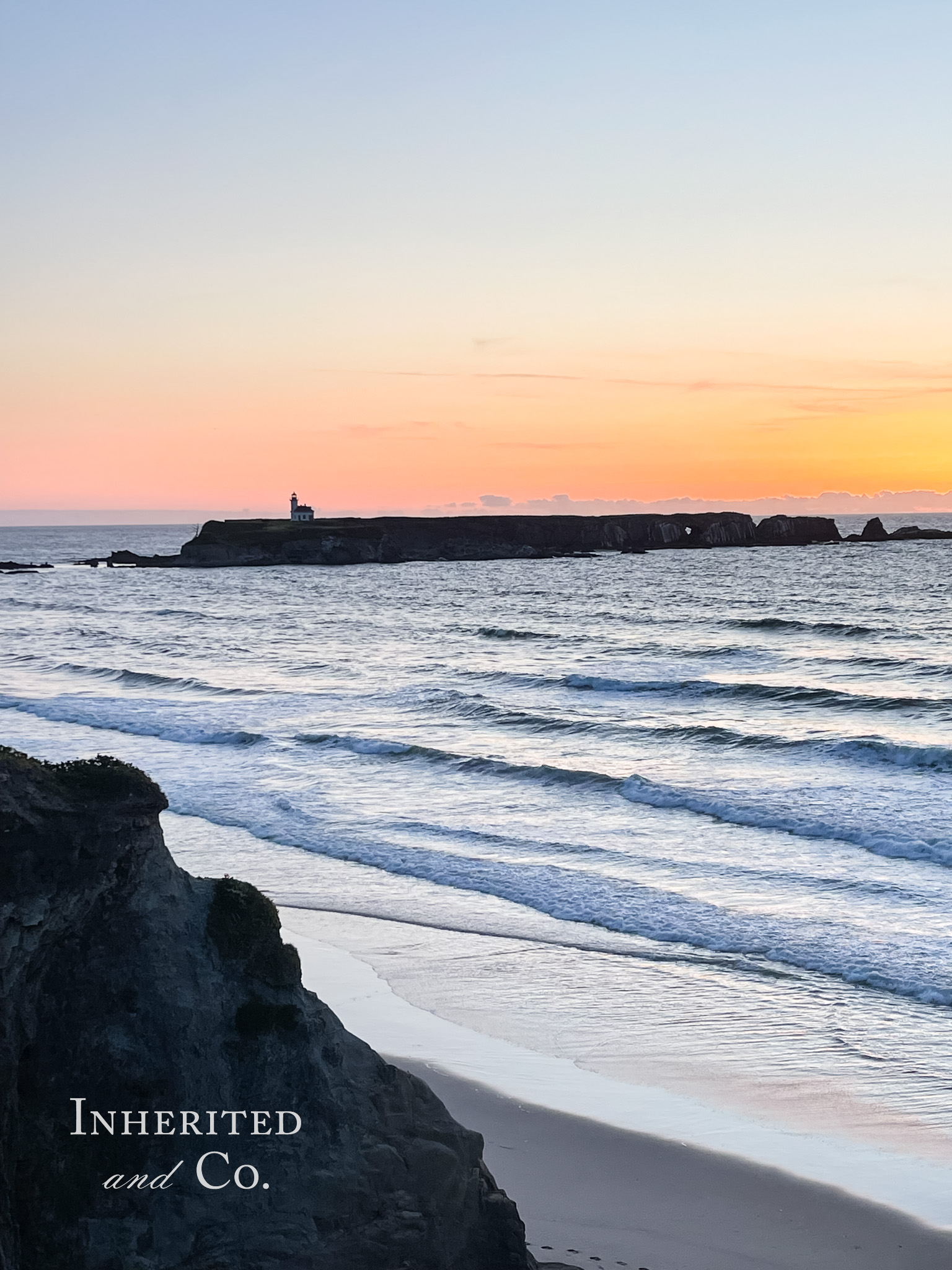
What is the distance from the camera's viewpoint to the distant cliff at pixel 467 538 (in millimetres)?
133625

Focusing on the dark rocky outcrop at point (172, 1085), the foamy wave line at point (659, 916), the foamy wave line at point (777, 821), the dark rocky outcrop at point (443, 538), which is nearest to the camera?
the dark rocky outcrop at point (172, 1085)

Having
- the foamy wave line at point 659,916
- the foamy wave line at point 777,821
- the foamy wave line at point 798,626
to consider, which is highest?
the foamy wave line at point 798,626

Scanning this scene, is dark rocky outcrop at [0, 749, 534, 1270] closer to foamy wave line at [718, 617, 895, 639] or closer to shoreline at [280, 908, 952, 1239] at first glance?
shoreline at [280, 908, 952, 1239]

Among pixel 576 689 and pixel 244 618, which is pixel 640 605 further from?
pixel 576 689

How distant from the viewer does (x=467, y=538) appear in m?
150

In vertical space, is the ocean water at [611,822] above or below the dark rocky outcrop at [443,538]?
below

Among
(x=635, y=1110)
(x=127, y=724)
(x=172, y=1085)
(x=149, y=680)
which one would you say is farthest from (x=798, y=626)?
(x=172, y=1085)

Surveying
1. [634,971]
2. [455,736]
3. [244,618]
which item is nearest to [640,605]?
[244,618]

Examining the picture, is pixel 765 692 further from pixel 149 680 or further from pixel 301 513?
pixel 301 513

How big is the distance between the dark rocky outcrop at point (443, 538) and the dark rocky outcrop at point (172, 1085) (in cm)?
12728

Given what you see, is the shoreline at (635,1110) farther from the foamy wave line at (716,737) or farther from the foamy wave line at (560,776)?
the foamy wave line at (716,737)

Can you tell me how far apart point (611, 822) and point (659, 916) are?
4983mm

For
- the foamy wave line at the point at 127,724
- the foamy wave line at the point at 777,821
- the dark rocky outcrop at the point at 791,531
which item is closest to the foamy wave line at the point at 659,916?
the foamy wave line at the point at 777,821

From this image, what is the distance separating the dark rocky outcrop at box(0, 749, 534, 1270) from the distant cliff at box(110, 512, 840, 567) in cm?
12721
